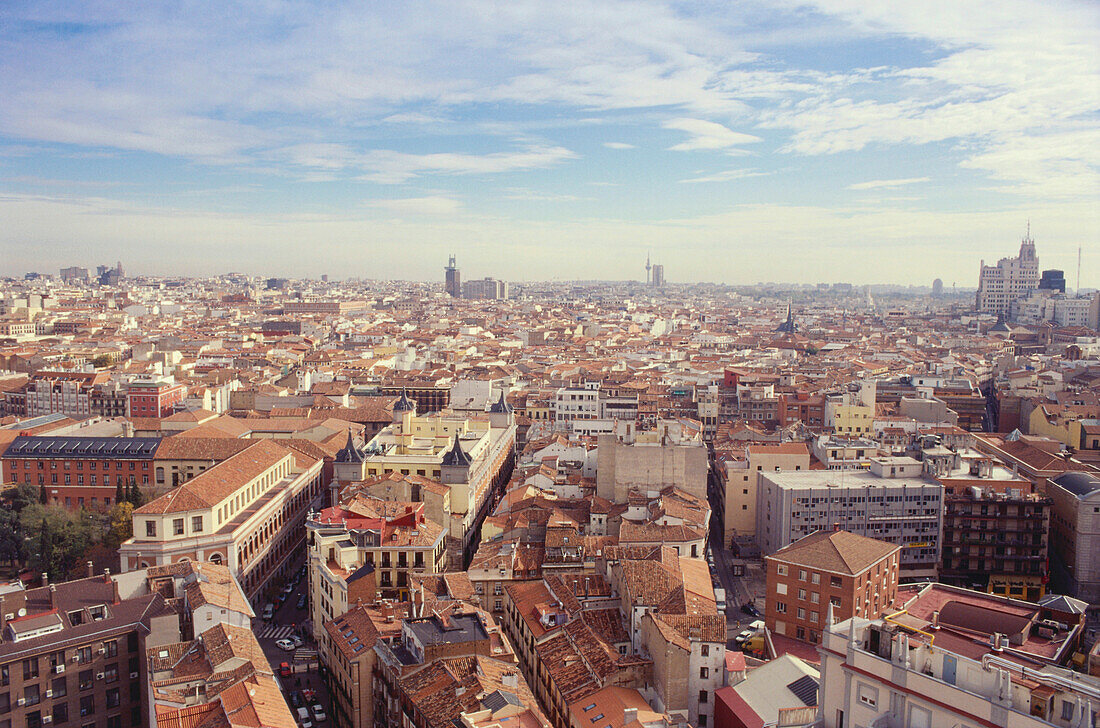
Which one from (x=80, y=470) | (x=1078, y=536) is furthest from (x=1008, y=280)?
(x=80, y=470)

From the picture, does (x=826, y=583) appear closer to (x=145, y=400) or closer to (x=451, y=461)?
(x=451, y=461)

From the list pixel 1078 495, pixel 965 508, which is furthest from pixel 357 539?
pixel 1078 495

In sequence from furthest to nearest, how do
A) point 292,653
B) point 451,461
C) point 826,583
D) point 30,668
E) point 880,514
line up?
point 451,461 < point 880,514 < point 292,653 < point 826,583 < point 30,668

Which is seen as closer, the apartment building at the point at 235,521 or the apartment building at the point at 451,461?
the apartment building at the point at 235,521

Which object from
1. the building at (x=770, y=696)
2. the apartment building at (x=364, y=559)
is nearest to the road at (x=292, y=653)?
the apartment building at (x=364, y=559)

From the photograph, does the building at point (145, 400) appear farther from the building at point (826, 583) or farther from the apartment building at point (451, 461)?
the building at point (826, 583)

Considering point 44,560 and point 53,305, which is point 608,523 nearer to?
point 44,560
